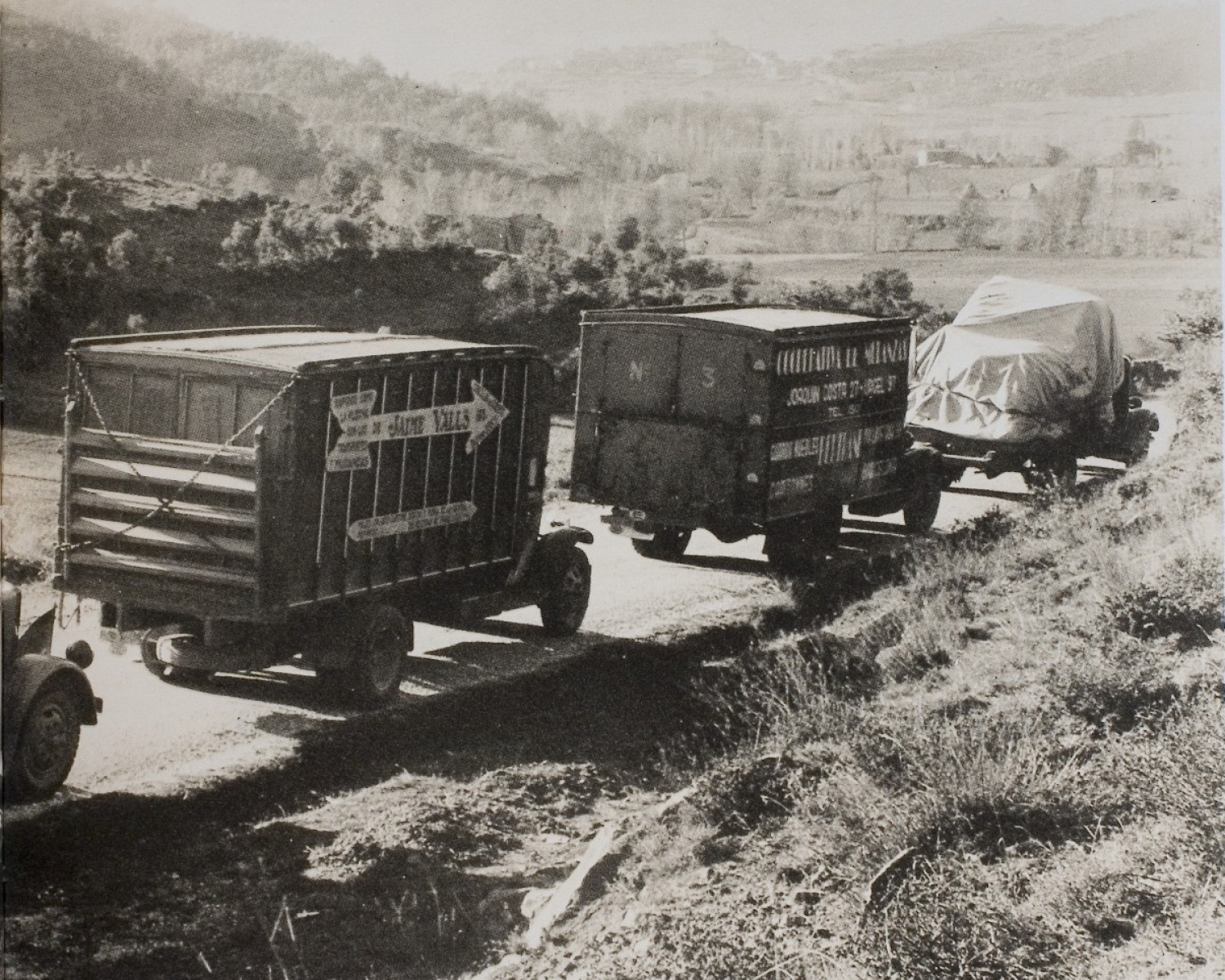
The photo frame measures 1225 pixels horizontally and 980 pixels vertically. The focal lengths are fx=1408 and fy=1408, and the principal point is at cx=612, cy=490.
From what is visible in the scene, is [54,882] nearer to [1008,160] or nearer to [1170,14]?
[1170,14]

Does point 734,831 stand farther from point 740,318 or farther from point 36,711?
point 740,318

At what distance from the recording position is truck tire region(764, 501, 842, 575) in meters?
15.9

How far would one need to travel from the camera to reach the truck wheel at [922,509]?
59.9 ft

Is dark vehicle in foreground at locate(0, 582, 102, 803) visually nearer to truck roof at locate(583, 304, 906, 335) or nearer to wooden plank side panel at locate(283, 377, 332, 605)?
wooden plank side panel at locate(283, 377, 332, 605)

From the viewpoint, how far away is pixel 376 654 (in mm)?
10609

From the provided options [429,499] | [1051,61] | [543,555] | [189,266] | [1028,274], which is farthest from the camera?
[1028,274]

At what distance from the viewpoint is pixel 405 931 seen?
7344mm

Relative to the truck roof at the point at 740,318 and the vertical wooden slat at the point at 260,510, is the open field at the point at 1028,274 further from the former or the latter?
the vertical wooden slat at the point at 260,510

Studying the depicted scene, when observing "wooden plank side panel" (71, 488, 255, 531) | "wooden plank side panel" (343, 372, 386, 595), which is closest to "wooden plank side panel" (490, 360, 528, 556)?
"wooden plank side panel" (343, 372, 386, 595)

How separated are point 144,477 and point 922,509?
11300 mm

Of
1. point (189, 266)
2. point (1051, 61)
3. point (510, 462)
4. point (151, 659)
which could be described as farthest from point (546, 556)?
point (189, 266)

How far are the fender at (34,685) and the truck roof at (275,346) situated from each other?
95.9 inches

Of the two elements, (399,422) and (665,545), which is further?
(665,545)

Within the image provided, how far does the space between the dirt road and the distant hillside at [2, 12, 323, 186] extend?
32.7 feet
